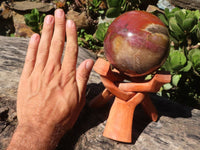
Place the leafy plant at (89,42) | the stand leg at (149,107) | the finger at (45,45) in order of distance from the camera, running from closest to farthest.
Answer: the finger at (45,45) < the stand leg at (149,107) < the leafy plant at (89,42)

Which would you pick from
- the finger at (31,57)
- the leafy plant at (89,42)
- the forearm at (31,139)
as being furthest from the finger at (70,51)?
the leafy plant at (89,42)

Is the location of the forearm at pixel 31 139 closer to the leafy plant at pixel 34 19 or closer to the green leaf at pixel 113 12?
the green leaf at pixel 113 12

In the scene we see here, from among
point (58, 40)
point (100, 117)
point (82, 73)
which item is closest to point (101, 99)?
point (100, 117)

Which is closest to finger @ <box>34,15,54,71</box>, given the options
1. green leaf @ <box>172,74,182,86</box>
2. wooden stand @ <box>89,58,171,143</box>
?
wooden stand @ <box>89,58,171,143</box>

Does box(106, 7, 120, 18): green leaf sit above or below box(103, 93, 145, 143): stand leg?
above

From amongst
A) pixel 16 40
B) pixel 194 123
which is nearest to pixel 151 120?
pixel 194 123

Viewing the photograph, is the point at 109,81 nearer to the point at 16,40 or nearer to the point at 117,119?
the point at 117,119

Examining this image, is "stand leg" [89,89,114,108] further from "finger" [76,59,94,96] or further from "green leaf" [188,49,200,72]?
"green leaf" [188,49,200,72]
